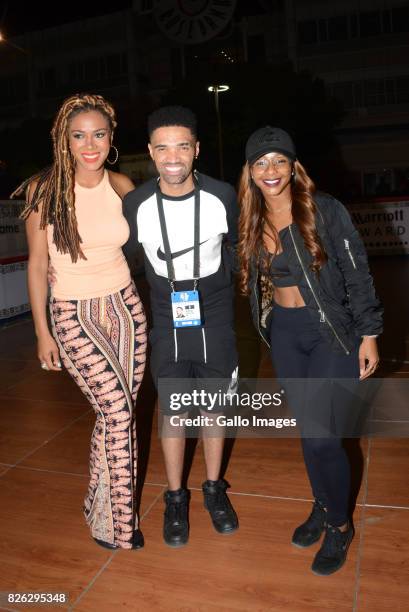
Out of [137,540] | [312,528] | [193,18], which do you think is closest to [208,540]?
[137,540]

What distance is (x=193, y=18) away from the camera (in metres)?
15.4

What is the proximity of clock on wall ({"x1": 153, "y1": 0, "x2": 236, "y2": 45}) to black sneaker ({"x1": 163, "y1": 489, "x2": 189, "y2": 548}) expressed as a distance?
13.6 meters

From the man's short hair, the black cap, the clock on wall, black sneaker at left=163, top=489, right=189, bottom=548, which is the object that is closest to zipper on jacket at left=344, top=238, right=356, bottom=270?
the black cap

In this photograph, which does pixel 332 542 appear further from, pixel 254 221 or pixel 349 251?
pixel 254 221

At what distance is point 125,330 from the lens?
2547 millimetres

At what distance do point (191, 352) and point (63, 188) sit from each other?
93cm

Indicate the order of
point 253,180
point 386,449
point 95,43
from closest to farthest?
1. point 253,180
2. point 386,449
3. point 95,43

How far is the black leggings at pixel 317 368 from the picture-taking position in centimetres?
235

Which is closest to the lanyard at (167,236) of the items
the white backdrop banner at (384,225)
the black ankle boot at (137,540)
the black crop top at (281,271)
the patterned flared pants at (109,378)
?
the patterned flared pants at (109,378)

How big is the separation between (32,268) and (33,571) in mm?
1343

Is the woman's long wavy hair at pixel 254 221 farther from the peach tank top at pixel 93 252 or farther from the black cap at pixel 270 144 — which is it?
the peach tank top at pixel 93 252

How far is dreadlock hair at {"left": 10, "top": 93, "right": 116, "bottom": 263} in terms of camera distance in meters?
2.40

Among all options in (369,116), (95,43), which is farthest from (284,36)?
(95,43)

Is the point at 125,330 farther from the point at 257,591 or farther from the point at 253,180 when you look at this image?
the point at 257,591
